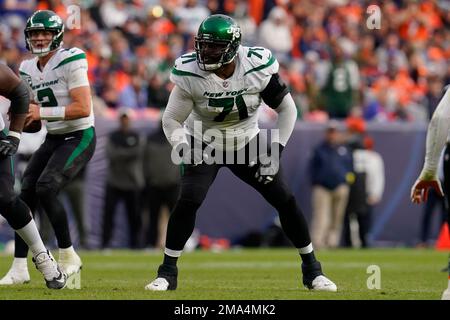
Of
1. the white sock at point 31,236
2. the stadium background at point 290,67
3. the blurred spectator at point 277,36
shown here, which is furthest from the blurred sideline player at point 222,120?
the blurred spectator at point 277,36

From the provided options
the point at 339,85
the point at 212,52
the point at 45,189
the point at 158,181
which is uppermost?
the point at 212,52

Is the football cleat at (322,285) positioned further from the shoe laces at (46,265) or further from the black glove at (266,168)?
the shoe laces at (46,265)

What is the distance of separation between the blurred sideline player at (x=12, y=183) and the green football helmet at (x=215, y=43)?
1214mm

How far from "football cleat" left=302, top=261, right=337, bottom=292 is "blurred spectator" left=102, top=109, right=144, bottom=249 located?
7288 mm

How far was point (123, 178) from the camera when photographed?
1454 cm

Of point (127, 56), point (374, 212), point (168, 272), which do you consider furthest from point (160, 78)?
point (168, 272)

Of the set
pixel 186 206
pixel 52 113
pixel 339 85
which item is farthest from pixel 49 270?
pixel 339 85

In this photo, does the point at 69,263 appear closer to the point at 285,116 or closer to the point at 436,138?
the point at 285,116

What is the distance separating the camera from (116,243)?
15.0 m

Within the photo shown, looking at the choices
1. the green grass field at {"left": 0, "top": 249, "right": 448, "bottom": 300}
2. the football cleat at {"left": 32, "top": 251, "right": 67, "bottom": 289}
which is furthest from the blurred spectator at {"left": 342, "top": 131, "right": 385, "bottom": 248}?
the football cleat at {"left": 32, "top": 251, "right": 67, "bottom": 289}

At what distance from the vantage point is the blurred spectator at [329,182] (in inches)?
603

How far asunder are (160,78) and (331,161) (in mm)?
2780

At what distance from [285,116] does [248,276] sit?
2.35 meters

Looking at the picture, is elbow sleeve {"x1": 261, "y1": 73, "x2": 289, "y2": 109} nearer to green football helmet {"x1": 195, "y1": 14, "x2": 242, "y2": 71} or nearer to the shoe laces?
green football helmet {"x1": 195, "y1": 14, "x2": 242, "y2": 71}
